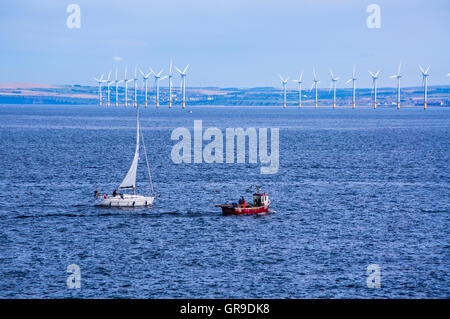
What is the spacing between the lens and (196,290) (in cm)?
6197

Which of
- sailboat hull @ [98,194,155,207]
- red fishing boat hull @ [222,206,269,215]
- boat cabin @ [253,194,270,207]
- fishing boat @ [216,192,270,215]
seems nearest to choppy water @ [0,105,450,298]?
red fishing boat hull @ [222,206,269,215]

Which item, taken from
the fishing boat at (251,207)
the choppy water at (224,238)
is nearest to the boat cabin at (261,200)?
the fishing boat at (251,207)

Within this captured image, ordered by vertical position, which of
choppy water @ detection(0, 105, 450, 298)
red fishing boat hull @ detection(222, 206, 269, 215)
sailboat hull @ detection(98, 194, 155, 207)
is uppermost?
sailboat hull @ detection(98, 194, 155, 207)

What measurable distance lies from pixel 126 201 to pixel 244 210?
1791cm

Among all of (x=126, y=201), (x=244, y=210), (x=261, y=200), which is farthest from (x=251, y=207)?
(x=126, y=201)

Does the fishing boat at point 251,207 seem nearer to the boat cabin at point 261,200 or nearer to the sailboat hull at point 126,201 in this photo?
the boat cabin at point 261,200

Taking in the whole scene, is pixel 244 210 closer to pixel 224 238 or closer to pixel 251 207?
pixel 251 207

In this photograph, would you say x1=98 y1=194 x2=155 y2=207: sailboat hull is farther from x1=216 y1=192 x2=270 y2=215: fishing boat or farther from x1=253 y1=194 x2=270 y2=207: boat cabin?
x1=253 y1=194 x2=270 y2=207: boat cabin

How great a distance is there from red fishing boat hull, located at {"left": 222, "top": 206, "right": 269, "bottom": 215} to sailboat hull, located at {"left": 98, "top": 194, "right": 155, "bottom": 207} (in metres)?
13.0

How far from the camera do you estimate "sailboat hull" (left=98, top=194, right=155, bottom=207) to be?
10194 cm

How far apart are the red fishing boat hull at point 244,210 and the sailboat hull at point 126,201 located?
42.8 feet

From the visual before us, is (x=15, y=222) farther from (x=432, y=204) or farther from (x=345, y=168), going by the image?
(x=345, y=168)

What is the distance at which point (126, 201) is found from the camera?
102 meters
